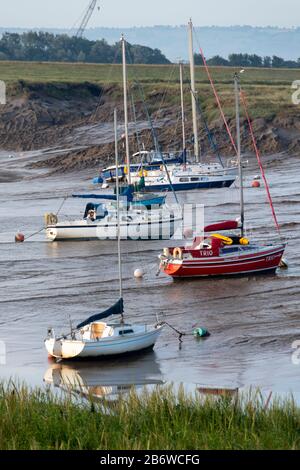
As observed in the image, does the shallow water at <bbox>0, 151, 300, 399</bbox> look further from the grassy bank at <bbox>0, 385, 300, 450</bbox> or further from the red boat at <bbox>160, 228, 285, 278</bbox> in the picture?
the grassy bank at <bbox>0, 385, 300, 450</bbox>

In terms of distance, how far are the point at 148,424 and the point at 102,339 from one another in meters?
9.37

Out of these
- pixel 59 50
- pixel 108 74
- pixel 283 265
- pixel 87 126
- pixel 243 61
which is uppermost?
pixel 59 50

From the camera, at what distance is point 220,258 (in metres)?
40.8

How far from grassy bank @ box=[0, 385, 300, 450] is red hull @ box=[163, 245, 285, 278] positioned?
56.9ft

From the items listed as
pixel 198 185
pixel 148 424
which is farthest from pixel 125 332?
pixel 198 185

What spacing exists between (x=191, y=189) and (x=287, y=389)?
38.4 m

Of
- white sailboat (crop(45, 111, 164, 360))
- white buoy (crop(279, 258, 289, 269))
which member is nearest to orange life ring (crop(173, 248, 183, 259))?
white buoy (crop(279, 258, 289, 269))

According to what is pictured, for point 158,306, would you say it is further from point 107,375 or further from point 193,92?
point 193,92

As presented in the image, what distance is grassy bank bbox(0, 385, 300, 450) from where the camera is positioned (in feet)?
66.7

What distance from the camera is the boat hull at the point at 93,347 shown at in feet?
101

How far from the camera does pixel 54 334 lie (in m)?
32.2

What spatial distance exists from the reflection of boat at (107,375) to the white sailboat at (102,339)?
26 cm

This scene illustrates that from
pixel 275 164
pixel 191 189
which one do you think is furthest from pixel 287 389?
pixel 275 164
